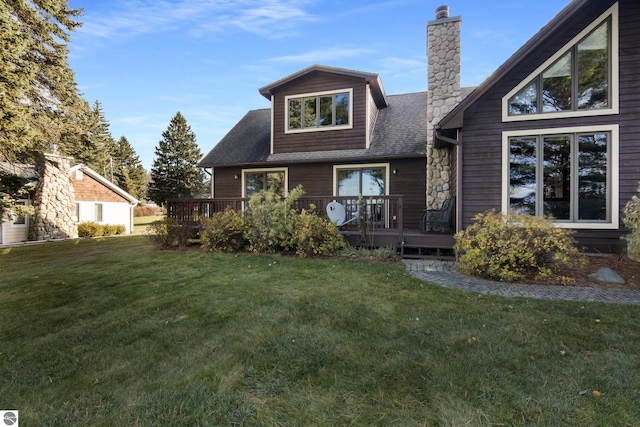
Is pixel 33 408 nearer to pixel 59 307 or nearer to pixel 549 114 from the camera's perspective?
pixel 59 307

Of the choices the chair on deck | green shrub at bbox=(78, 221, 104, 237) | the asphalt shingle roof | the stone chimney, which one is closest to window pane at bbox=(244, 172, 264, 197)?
the asphalt shingle roof

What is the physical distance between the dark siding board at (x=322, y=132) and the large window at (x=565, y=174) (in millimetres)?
5011

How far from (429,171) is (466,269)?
13.2 ft

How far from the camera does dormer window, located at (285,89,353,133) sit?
10.5 meters

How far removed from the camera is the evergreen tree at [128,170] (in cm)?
3509

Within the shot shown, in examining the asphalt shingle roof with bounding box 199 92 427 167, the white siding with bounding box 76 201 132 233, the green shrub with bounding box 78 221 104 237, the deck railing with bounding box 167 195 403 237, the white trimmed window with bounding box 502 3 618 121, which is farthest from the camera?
Answer: the white siding with bounding box 76 201 132 233

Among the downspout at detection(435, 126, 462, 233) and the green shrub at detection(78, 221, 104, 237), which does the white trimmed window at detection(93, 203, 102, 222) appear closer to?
the green shrub at detection(78, 221, 104, 237)

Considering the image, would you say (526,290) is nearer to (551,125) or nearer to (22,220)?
(551,125)

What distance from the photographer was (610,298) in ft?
13.5

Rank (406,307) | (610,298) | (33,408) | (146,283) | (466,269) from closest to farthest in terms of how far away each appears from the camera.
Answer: (33,408), (406,307), (610,298), (146,283), (466,269)

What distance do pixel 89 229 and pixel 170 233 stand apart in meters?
9.75

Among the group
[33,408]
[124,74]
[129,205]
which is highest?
[124,74]

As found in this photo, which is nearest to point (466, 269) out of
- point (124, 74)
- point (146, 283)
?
point (146, 283)

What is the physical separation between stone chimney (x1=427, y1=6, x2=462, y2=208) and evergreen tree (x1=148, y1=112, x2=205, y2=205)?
81.1ft
